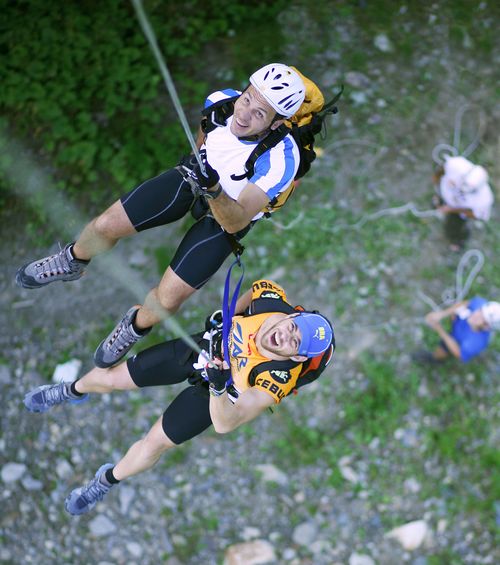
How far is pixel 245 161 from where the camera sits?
4.06 meters

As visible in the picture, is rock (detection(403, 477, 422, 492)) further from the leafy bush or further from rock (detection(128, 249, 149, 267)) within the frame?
the leafy bush

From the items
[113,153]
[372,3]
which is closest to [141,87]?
[113,153]

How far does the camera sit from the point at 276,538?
633 cm

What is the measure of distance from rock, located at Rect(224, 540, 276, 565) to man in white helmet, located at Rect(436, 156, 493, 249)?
3546 millimetres

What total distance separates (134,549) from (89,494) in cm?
156

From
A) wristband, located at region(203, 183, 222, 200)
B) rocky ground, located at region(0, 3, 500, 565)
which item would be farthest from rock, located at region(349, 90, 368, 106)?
wristband, located at region(203, 183, 222, 200)

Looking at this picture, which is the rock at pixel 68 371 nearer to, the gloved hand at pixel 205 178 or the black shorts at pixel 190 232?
the black shorts at pixel 190 232

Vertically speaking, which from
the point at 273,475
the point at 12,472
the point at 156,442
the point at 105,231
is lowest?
the point at 273,475

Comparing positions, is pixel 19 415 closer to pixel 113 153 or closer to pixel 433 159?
pixel 113 153

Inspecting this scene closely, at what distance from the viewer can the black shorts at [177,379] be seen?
443 centimetres

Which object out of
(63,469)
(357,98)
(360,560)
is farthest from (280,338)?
(357,98)

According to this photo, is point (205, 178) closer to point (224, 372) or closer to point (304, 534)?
point (224, 372)

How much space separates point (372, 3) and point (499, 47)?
1.53 meters

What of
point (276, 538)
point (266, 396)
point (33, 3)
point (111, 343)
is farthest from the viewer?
point (33, 3)
